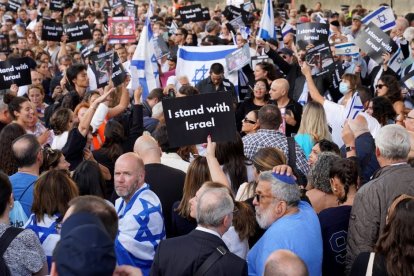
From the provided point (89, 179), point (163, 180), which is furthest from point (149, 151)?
point (89, 179)

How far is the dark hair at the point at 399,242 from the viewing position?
4.76 m

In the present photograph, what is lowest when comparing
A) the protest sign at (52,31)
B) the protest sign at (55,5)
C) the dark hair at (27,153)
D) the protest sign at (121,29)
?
the protest sign at (55,5)

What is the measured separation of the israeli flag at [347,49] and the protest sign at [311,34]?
335 mm

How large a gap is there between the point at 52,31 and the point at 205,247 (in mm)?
12968

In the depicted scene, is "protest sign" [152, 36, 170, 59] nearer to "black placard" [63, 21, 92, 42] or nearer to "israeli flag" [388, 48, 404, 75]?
"black placard" [63, 21, 92, 42]

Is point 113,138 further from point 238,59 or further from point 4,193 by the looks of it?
point 238,59

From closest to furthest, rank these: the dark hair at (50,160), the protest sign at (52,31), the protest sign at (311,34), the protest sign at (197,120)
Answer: the protest sign at (197,120) < the dark hair at (50,160) < the protest sign at (311,34) < the protest sign at (52,31)

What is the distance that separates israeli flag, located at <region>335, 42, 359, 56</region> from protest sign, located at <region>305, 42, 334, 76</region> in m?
1.81

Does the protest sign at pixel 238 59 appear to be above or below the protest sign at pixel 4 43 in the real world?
above

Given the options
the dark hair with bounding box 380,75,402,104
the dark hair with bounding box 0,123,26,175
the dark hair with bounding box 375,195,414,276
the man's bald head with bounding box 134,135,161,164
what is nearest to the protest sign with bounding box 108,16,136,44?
the dark hair with bounding box 380,75,402,104

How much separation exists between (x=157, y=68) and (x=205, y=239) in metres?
8.62

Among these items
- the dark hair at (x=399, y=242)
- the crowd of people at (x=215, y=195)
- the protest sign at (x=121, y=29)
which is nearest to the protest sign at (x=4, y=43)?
the protest sign at (x=121, y=29)

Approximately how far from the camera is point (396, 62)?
12.6m

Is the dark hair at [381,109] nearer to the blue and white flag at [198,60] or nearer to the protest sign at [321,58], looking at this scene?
the protest sign at [321,58]
